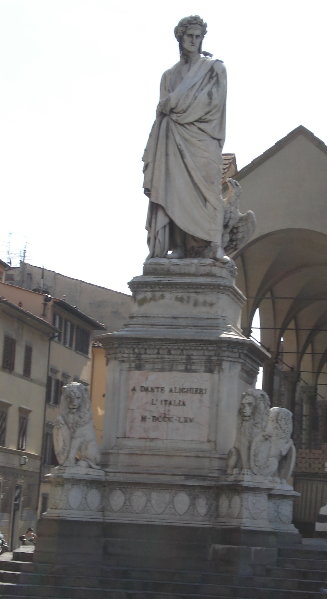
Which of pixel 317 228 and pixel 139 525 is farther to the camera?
pixel 317 228

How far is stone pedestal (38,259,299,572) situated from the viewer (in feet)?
58.3

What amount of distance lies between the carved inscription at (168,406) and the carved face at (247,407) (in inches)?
25.2

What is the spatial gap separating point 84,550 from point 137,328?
9.93ft

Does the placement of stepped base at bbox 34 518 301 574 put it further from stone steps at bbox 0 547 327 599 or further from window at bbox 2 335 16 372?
window at bbox 2 335 16 372

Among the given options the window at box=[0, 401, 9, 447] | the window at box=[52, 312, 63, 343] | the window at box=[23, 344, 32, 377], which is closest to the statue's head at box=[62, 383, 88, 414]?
the window at box=[0, 401, 9, 447]

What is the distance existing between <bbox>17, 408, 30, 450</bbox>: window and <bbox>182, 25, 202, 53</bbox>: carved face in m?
34.5

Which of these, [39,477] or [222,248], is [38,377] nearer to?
[39,477]

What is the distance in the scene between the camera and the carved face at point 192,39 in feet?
65.5

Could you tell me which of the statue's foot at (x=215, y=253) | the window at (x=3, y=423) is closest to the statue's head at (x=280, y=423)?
the statue's foot at (x=215, y=253)

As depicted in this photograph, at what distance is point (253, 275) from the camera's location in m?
44.8

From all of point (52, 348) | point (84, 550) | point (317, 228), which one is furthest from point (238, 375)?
point (52, 348)

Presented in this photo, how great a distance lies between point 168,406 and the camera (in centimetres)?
1853

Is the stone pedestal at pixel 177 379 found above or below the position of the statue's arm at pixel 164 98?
below

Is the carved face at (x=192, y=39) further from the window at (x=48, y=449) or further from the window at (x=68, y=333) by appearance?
the window at (x=68, y=333)
